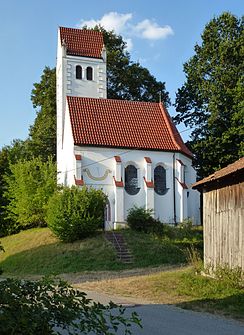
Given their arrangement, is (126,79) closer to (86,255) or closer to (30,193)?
(30,193)

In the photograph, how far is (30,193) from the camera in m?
35.8

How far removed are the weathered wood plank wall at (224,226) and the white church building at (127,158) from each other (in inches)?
669

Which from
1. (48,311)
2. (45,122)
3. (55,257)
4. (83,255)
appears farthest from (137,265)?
(45,122)

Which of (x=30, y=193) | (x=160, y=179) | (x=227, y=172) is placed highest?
(x=160, y=179)

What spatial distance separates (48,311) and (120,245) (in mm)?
22735

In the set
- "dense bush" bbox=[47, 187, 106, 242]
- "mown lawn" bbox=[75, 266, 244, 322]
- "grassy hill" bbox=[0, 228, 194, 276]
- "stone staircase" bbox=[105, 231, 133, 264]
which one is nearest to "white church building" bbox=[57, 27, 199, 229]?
"dense bush" bbox=[47, 187, 106, 242]

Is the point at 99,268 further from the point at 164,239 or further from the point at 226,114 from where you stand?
the point at 226,114

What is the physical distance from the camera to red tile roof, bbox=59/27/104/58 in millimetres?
43166

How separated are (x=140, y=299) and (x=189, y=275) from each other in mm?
3190

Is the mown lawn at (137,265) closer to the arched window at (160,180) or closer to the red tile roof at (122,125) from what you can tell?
the arched window at (160,180)

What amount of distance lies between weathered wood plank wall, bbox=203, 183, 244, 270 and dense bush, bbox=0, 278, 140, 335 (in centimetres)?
1006

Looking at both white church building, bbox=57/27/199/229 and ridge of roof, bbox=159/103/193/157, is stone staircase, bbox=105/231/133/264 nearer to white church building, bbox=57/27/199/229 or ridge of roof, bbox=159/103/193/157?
white church building, bbox=57/27/199/229

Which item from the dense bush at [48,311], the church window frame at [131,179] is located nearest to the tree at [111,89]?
the church window frame at [131,179]

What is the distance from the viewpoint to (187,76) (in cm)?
4372
